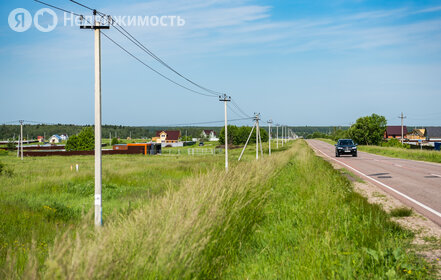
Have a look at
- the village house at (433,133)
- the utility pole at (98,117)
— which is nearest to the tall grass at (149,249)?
the utility pole at (98,117)

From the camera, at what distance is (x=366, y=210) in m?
8.23

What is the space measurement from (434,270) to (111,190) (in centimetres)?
1556

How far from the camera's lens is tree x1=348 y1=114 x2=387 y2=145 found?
100625 millimetres

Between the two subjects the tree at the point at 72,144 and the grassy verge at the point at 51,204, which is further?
the tree at the point at 72,144

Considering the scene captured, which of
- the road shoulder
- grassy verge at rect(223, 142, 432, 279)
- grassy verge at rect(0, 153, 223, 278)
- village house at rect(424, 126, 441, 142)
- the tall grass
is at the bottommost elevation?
grassy verge at rect(0, 153, 223, 278)

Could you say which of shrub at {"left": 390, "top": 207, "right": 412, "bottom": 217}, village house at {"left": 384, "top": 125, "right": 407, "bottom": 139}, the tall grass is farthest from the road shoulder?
village house at {"left": 384, "top": 125, "right": 407, "bottom": 139}

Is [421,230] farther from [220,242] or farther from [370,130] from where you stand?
[370,130]

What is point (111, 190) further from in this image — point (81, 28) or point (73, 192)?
point (81, 28)

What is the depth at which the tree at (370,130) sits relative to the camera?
100625mm

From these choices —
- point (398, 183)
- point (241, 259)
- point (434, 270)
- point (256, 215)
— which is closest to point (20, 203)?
point (256, 215)

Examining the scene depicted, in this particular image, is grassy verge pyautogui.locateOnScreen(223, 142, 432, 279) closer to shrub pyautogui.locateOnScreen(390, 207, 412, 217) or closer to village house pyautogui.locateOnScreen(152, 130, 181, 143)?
shrub pyautogui.locateOnScreen(390, 207, 412, 217)

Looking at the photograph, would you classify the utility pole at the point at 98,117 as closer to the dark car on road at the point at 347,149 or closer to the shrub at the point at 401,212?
the shrub at the point at 401,212

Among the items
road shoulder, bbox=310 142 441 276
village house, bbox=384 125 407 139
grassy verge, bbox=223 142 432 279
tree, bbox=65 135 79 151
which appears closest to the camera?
grassy verge, bbox=223 142 432 279

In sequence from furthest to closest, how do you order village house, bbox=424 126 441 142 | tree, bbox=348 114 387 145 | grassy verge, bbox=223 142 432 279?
1. village house, bbox=424 126 441 142
2. tree, bbox=348 114 387 145
3. grassy verge, bbox=223 142 432 279
